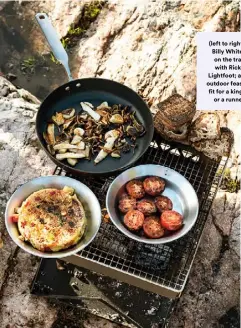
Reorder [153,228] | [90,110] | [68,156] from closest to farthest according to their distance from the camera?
[153,228] < [68,156] < [90,110]

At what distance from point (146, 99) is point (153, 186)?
1877 mm

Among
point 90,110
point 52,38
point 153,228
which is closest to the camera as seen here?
point 153,228

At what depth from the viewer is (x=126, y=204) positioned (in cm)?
476

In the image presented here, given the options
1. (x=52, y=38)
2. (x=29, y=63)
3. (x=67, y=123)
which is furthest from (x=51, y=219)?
(x=29, y=63)

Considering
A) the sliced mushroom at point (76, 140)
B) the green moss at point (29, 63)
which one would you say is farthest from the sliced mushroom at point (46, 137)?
the green moss at point (29, 63)

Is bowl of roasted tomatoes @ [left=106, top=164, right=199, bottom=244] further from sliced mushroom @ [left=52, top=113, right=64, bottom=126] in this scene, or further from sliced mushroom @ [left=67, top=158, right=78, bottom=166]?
sliced mushroom @ [left=52, top=113, right=64, bottom=126]

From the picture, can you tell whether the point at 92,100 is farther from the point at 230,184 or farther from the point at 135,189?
the point at 230,184

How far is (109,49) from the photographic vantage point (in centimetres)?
695

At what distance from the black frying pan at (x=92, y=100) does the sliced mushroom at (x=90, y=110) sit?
0.06 m

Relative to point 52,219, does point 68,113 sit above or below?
above

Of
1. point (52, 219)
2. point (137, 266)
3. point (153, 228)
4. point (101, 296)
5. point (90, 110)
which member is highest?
point (90, 110)

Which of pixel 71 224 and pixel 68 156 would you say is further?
pixel 68 156

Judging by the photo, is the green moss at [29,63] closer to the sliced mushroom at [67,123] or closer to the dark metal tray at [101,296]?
the sliced mushroom at [67,123]

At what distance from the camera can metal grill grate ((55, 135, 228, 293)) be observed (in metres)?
4.65
